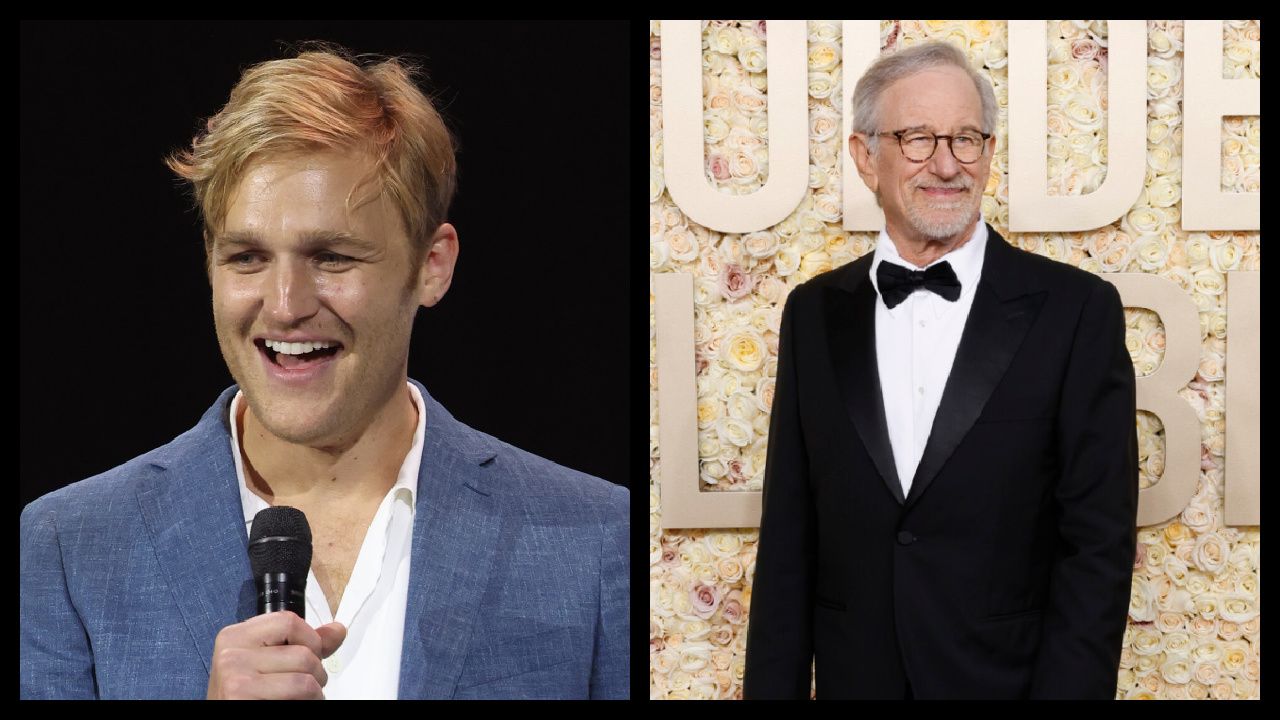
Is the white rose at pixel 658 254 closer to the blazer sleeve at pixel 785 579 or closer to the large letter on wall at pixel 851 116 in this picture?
the large letter on wall at pixel 851 116

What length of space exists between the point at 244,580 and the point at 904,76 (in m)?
1.92

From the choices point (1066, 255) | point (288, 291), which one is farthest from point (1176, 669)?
point (288, 291)

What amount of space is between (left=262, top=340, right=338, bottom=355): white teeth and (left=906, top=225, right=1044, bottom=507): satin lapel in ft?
4.50

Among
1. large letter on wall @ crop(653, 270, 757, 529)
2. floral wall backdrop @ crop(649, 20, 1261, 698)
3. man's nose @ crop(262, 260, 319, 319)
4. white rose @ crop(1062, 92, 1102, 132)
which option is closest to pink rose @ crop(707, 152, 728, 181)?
floral wall backdrop @ crop(649, 20, 1261, 698)

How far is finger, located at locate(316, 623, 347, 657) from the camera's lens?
2.55m

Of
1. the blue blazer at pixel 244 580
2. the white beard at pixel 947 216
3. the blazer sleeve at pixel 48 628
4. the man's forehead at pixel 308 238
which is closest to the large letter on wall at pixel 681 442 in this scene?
the blue blazer at pixel 244 580

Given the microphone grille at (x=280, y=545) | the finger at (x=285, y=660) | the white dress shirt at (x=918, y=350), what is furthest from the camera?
the white dress shirt at (x=918, y=350)

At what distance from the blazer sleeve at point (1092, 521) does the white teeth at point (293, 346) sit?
5.49ft

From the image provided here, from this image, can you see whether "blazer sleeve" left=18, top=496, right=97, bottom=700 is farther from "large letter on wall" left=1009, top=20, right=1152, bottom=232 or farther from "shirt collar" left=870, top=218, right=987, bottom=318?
"large letter on wall" left=1009, top=20, right=1152, bottom=232

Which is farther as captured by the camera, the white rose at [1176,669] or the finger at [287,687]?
the white rose at [1176,669]

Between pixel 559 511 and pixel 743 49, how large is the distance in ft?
4.64

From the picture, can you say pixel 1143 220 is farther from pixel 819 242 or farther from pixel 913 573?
pixel 913 573

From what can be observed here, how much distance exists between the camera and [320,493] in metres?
2.94

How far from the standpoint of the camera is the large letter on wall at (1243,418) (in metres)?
3.50
